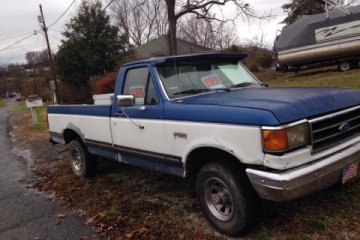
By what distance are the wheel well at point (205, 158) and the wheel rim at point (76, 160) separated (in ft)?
11.0

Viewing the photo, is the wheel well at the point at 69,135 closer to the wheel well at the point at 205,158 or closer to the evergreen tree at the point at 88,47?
the wheel well at the point at 205,158

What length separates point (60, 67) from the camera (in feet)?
121

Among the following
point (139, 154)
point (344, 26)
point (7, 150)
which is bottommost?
point (7, 150)

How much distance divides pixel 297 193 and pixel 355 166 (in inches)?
40.2

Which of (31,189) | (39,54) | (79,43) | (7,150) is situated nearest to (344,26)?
(7,150)

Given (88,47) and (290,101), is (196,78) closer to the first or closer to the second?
(290,101)

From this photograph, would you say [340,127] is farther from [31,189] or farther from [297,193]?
[31,189]

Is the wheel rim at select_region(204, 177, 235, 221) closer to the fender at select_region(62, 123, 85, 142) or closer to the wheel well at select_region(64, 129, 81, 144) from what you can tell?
the fender at select_region(62, 123, 85, 142)

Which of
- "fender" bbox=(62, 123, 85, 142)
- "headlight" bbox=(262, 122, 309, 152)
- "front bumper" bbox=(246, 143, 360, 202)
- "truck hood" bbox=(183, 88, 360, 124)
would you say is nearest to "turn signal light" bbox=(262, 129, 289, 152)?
"headlight" bbox=(262, 122, 309, 152)

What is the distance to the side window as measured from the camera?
5.23 metres

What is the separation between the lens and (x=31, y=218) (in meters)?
5.77

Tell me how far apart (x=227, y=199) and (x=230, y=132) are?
0.79 m

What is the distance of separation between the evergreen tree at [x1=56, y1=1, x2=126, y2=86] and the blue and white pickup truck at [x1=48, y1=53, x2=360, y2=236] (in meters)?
30.8

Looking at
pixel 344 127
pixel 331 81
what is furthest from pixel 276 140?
pixel 331 81
